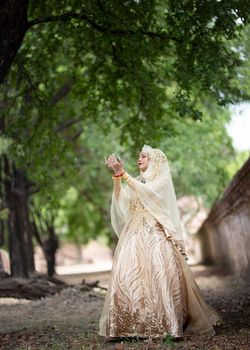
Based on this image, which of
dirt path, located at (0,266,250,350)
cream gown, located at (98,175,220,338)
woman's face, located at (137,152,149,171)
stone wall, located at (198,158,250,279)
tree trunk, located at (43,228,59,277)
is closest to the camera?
dirt path, located at (0,266,250,350)

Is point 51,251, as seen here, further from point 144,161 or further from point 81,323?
point 144,161

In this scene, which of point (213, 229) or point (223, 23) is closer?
point (223, 23)

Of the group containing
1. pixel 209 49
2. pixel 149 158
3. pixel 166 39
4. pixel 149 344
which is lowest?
pixel 149 344

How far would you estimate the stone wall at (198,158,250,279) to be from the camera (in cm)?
995

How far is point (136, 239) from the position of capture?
20.1 ft

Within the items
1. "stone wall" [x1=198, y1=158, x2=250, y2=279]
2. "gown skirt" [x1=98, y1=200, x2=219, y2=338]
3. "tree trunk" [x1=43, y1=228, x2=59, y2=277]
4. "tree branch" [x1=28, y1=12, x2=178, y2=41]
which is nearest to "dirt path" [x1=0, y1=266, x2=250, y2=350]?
"gown skirt" [x1=98, y1=200, x2=219, y2=338]

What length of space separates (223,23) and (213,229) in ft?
41.9

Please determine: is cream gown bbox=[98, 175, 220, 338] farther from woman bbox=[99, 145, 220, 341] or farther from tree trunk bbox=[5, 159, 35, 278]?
tree trunk bbox=[5, 159, 35, 278]

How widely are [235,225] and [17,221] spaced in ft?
19.5

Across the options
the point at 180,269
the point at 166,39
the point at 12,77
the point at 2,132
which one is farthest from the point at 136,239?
the point at 2,132

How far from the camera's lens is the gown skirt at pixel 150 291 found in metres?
5.80

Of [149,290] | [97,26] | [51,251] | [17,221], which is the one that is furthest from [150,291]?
[51,251]

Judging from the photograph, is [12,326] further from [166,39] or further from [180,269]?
[166,39]

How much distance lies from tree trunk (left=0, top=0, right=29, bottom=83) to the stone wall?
3780 millimetres
